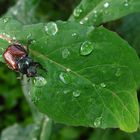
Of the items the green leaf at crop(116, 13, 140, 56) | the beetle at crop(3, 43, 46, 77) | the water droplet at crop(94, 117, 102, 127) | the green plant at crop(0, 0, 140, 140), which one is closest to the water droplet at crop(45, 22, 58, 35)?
the green plant at crop(0, 0, 140, 140)

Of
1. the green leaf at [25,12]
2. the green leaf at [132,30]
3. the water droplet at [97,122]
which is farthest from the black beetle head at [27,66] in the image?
the green leaf at [132,30]

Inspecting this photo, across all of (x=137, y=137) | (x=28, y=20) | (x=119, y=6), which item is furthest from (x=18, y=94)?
(x=119, y=6)

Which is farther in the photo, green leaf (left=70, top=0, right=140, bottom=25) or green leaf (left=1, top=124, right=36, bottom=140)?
green leaf (left=1, top=124, right=36, bottom=140)

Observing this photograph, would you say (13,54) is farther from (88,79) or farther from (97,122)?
(97,122)

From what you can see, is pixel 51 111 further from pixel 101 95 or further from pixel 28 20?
pixel 28 20

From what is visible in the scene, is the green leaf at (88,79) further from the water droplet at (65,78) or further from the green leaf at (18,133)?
the green leaf at (18,133)

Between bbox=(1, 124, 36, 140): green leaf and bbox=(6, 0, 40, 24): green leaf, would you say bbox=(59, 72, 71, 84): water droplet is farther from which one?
bbox=(6, 0, 40, 24): green leaf
